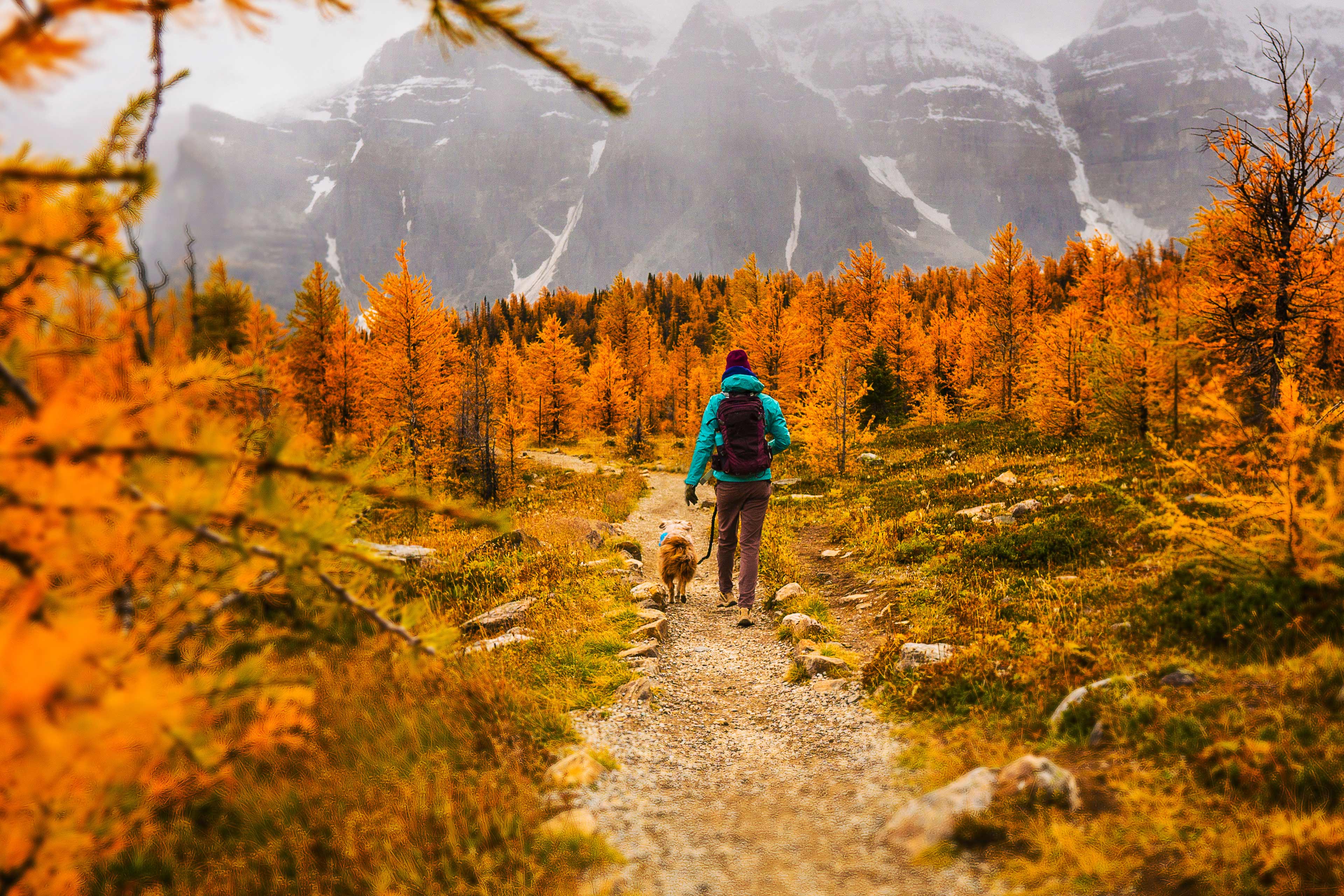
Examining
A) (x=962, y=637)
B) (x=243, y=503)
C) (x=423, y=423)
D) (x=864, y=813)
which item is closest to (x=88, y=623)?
(x=243, y=503)

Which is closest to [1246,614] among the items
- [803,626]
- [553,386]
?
[803,626]

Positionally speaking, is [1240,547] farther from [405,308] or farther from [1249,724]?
[405,308]

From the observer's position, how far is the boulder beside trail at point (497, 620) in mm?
5988

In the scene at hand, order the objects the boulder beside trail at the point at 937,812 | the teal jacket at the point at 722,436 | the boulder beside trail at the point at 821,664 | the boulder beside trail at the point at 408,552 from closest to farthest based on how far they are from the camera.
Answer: the boulder beside trail at the point at 937,812, the boulder beside trail at the point at 821,664, the teal jacket at the point at 722,436, the boulder beside trail at the point at 408,552

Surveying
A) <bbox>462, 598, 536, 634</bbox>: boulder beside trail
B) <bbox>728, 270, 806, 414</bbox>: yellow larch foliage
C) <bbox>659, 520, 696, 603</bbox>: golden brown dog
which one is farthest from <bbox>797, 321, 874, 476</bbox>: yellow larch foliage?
Answer: <bbox>462, 598, 536, 634</bbox>: boulder beside trail

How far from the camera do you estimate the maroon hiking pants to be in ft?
22.8

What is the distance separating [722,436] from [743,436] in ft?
0.90

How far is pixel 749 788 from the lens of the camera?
366 centimetres

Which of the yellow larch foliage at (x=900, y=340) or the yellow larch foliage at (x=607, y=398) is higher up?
the yellow larch foliage at (x=900, y=340)

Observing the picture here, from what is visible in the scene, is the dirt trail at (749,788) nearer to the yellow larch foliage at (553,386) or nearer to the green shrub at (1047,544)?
the green shrub at (1047,544)

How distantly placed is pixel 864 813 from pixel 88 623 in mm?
3447

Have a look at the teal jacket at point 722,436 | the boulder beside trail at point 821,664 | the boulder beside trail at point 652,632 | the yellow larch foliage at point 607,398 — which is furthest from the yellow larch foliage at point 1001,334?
the boulder beside trail at point 652,632

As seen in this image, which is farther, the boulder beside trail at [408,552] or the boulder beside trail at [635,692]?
the boulder beside trail at [408,552]

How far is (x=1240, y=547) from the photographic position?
4.16 metres
